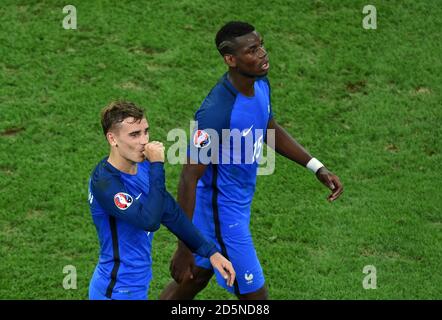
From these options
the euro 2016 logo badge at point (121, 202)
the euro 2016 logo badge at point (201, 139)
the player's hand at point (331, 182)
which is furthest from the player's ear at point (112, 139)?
the player's hand at point (331, 182)

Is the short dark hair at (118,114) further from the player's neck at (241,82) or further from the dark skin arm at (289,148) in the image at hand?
the dark skin arm at (289,148)

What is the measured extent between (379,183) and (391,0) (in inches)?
153

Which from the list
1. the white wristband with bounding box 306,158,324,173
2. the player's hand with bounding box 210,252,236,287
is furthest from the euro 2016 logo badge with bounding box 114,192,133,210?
the white wristband with bounding box 306,158,324,173

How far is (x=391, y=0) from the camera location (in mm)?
15461

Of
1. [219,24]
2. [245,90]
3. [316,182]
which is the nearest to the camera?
[245,90]

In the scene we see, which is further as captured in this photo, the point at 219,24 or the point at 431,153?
the point at 219,24

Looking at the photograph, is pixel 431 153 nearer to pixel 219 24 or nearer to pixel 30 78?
pixel 219 24

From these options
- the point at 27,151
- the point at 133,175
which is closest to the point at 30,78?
the point at 27,151

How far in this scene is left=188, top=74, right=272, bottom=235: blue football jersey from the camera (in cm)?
902

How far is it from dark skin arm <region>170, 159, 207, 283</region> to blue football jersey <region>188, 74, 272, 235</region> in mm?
97

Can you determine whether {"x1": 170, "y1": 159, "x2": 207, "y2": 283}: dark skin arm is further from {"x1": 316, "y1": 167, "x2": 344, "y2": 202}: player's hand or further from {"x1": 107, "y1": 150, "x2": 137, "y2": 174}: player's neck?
{"x1": 316, "y1": 167, "x2": 344, "y2": 202}: player's hand

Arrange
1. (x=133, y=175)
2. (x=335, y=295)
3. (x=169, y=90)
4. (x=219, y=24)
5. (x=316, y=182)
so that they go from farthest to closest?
1. (x=219, y=24)
2. (x=169, y=90)
3. (x=316, y=182)
4. (x=335, y=295)
5. (x=133, y=175)

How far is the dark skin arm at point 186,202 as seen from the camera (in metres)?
8.91
